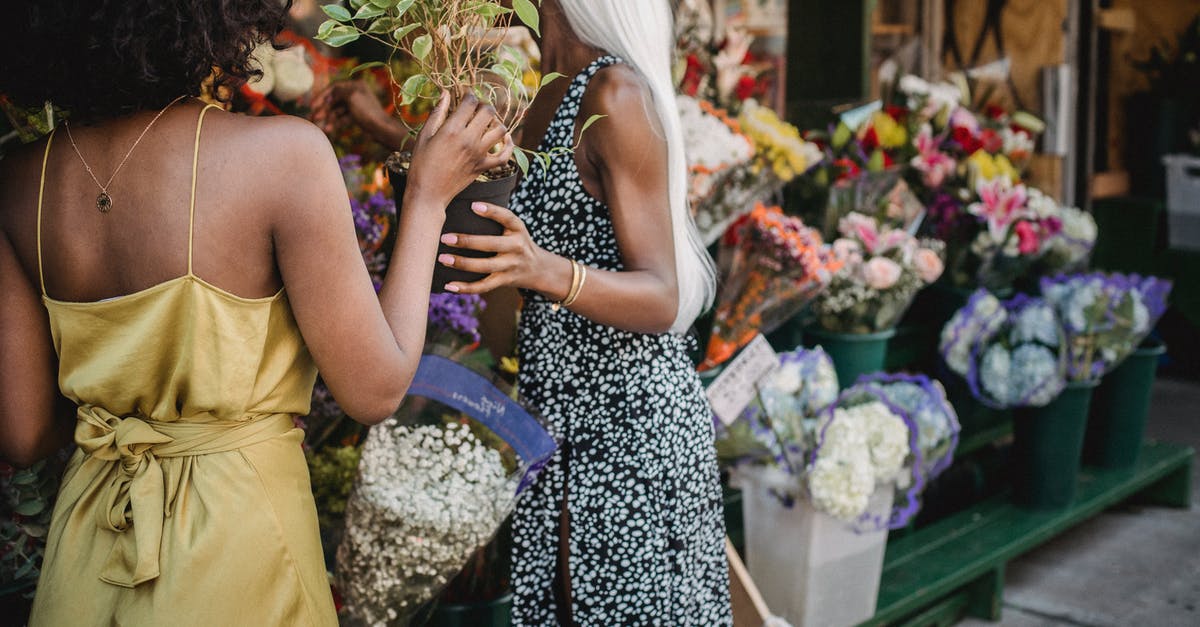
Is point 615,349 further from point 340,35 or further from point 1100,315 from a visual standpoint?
point 1100,315

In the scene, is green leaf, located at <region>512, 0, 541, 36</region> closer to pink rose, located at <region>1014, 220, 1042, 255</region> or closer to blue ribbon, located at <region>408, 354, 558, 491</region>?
blue ribbon, located at <region>408, 354, 558, 491</region>

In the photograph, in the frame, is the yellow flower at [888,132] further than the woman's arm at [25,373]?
Yes

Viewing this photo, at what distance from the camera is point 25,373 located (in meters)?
1.34

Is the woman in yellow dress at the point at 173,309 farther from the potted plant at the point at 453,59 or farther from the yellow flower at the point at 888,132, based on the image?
the yellow flower at the point at 888,132

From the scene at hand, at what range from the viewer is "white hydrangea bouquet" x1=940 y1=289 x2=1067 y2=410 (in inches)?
147

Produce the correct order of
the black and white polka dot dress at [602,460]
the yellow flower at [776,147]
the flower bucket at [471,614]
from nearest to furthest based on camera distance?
the black and white polka dot dress at [602,460]
the flower bucket at [471,614]
the yellow flower at [776,147]

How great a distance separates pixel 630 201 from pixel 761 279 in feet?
4.24

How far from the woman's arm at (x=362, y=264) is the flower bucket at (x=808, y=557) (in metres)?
1.71

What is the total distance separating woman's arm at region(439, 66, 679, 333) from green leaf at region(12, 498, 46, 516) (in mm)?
900

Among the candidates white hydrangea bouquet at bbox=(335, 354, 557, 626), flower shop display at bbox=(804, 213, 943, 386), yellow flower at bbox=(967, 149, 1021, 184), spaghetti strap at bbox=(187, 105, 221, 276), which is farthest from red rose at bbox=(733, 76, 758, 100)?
spaghetti strap at bbox=(187, 105, 221, 276)

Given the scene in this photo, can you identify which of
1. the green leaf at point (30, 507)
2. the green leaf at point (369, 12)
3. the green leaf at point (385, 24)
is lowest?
the green leaf at point (30, 507)

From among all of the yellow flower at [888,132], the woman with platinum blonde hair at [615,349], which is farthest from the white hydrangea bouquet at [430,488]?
the yellow flower at [888,132]

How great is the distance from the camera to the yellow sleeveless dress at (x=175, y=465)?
4.10 feet

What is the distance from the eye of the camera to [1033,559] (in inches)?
162
